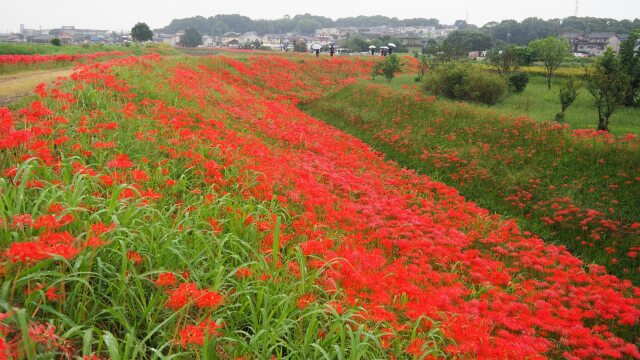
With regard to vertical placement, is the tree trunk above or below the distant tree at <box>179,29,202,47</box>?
below

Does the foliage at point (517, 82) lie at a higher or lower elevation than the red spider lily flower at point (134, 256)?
higher

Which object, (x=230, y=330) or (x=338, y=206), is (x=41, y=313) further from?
(x=338, y=206)

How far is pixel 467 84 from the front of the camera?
19109 mm

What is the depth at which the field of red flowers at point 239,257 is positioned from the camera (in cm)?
272

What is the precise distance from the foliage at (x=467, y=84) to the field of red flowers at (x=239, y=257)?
10.9 m

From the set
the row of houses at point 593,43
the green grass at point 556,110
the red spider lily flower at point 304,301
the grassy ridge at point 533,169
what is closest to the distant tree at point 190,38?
the row of houses at point 593,43

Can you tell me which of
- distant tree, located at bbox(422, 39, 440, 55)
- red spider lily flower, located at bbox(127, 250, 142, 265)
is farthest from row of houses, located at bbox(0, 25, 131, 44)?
red spider lily flower, located at bbox(127, 250, 142, 265)

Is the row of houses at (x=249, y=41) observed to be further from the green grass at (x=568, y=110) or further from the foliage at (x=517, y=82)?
the green grass at (x=568, y=110)

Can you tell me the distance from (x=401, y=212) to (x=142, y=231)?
4.89 meters

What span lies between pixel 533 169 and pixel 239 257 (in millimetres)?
9224

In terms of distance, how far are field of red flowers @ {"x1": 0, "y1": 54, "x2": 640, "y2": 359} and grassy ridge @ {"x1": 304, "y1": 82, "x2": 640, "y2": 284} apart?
1.00 meters

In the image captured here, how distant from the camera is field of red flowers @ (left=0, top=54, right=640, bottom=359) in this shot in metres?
2.72

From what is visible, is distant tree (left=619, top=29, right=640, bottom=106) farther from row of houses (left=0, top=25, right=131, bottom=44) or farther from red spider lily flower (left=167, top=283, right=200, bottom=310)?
row of houses (left=0, top=25, right=131, bottom=44)

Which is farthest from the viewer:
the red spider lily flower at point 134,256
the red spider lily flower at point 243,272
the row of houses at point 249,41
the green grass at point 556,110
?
the row of houses at point 249,41
